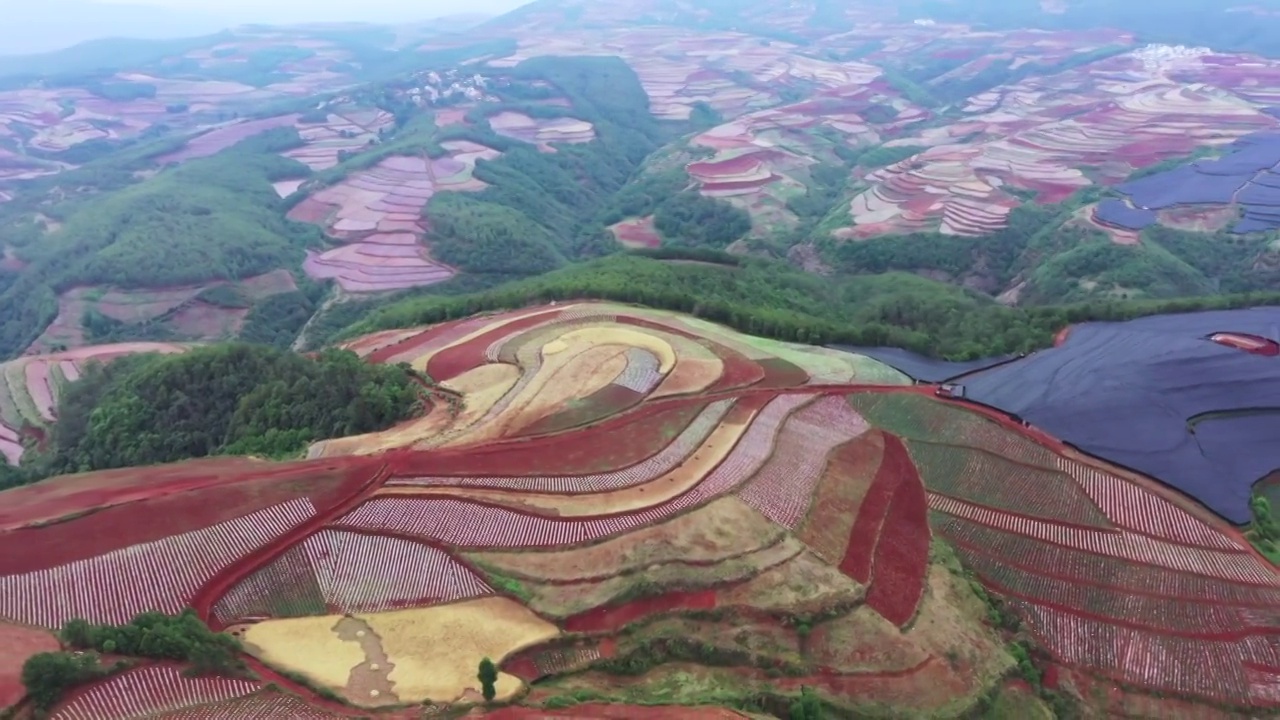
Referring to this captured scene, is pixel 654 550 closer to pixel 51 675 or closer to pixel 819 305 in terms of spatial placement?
pixel 51 675

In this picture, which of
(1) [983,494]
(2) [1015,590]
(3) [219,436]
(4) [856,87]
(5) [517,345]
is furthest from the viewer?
(4) [856,87]

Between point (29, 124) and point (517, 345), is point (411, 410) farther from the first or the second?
point (29, 124)

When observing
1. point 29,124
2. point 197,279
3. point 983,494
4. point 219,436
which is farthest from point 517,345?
point 29,124

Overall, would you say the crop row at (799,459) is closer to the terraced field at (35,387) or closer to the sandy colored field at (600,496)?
the sandy colored field at (600,496)

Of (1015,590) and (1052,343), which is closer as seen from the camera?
(1015,590)

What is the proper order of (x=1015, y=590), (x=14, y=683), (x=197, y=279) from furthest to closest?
(x=197, y=279), (x=1015, y=590), (x=14, y=683)

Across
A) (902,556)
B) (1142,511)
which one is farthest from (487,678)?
(1142,511)
